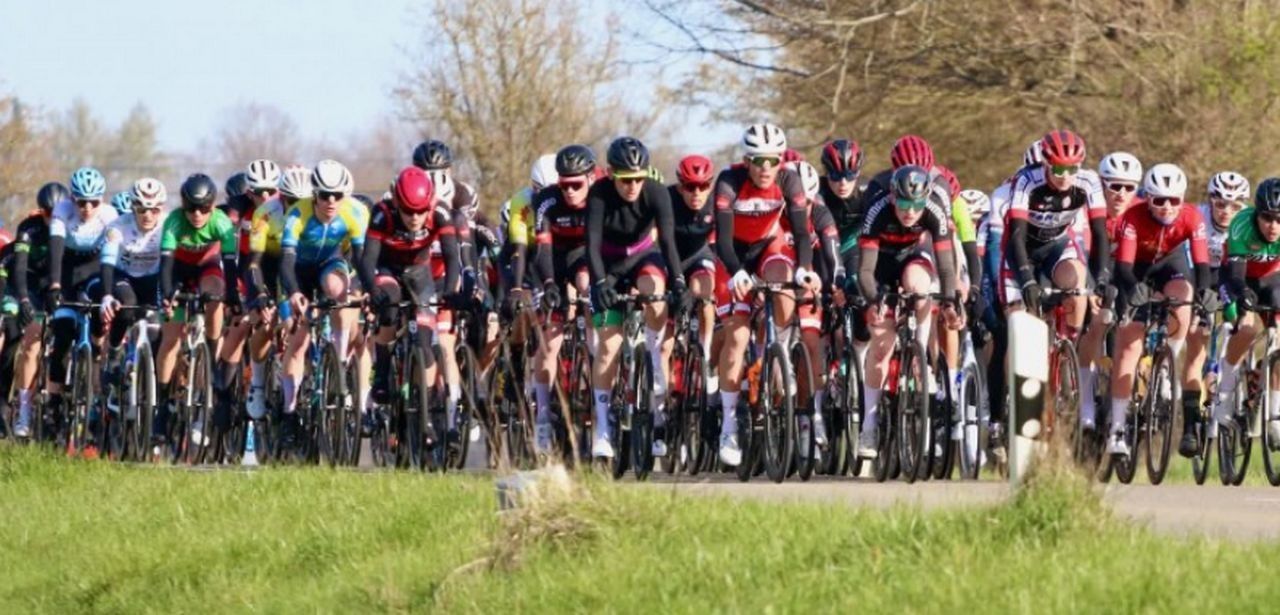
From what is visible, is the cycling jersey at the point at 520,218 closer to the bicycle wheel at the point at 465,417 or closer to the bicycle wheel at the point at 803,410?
the bicycle wheel at the point at 465,417

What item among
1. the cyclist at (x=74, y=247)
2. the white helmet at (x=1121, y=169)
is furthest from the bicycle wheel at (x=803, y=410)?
the cyclist at (x=74, y=247)

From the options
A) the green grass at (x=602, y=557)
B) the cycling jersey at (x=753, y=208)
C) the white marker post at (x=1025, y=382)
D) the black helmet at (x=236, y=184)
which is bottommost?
the green grass at (x=602, y=557)

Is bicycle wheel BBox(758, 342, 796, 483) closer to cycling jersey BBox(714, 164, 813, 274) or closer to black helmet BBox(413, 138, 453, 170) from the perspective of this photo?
cycling jersey BBox(714, 164, 813, 274)

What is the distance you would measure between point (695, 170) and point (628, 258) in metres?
0.69

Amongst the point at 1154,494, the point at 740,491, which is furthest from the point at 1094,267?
the point at 740,491

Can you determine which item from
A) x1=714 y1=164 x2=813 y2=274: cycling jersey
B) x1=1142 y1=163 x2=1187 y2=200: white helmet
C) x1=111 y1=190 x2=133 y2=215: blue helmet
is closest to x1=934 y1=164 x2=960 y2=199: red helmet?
x1=714 y1=164 x2=813 y2=274: cycling jersey

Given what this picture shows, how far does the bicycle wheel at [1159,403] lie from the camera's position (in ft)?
56.6

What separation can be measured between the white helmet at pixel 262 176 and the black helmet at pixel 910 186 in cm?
650

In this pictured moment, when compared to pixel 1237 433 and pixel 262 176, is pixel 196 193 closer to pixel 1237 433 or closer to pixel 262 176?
pixel 262 176

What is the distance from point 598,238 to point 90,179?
22.2ft

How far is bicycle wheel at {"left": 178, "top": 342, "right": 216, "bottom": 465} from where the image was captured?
1977 centimetres

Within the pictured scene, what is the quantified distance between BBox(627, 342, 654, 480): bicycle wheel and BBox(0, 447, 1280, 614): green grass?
2430 mm

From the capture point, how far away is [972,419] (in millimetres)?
16594

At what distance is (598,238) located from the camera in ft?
55.4
